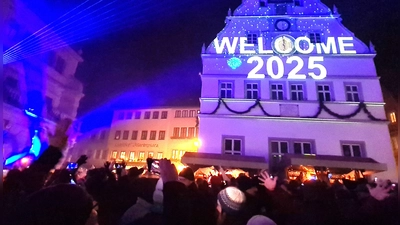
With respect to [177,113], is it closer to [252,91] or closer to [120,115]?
[120,115]

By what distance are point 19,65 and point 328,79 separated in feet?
83.9

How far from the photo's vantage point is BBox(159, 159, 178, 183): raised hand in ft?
8.26

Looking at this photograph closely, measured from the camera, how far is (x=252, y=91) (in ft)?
59.8

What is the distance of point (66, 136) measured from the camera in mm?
5328

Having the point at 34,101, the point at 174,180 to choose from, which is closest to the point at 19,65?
the point at 34,101

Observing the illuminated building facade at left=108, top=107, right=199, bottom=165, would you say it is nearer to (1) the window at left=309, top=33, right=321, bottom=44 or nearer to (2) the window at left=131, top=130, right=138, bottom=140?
(2) the window at left=131, top=130, right=138, bottom=140

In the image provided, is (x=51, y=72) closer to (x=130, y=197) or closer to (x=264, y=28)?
(x=264, y=28)

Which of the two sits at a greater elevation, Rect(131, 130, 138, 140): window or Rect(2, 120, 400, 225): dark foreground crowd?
Rect(131, 130, 138, 140): window

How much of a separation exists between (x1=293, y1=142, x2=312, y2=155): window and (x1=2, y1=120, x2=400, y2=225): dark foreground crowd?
12.3 m

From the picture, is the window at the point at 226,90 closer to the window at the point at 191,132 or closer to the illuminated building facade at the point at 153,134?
the illuminated building facade at the point at 153,134

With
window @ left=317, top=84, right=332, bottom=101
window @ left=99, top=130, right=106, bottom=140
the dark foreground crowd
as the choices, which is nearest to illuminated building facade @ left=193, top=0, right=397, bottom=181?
window @ left=317, top=84, right=332, bottom=101

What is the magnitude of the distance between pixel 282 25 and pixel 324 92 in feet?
21.1

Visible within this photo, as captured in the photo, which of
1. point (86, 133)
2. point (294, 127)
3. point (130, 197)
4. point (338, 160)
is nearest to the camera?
point (130, 197)

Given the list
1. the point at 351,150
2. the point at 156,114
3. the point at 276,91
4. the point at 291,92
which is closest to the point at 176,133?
the point at 156,114
